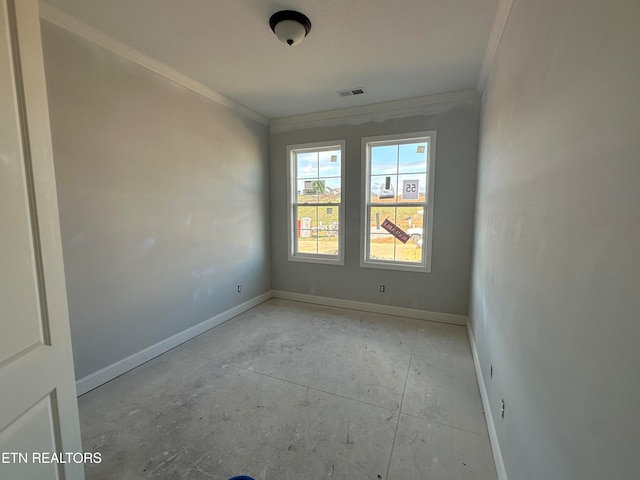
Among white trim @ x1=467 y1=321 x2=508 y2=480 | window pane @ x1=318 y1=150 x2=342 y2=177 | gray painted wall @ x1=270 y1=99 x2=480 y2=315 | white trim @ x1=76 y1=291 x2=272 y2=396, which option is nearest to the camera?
white trim @ x1=467 y1=321 x2=508 y2=480

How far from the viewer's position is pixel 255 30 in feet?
6.94

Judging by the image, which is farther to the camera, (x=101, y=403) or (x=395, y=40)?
(x=395, y=40)

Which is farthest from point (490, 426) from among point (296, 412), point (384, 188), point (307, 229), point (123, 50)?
point (123, 50)

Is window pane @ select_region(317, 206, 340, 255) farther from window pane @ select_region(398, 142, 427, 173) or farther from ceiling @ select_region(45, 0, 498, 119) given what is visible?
ceiling @ select_region(45, 0, 498, 119)

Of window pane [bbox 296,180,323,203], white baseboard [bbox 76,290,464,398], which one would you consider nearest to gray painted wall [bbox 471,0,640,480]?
white baseboard [bbox 76,290,464,398]

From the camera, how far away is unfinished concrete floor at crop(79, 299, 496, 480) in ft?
5.19

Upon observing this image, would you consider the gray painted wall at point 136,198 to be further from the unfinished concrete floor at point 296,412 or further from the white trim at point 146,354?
the unfinished concrete floor at point 296,412

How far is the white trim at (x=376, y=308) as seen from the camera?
3.52m

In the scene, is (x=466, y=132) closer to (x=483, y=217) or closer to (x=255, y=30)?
(x=483, y=217)

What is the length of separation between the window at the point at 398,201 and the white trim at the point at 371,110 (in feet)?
1.15

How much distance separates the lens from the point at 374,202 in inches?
150

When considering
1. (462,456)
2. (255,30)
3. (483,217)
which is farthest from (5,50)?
(483,217)

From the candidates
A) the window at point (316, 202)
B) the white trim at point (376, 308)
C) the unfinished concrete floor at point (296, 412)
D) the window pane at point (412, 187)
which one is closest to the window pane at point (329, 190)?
the window at point (316, 202)

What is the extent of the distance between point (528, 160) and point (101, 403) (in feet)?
10.4
